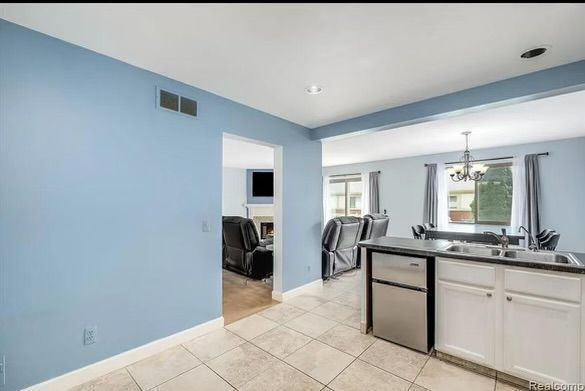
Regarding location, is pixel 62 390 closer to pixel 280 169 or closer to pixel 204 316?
pixel 204 316

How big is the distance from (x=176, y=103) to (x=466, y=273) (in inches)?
124

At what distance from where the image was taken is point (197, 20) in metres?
1.72

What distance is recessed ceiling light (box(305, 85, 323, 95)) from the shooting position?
2758 millimetres

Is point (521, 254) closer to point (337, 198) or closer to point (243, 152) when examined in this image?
point (243, 152)

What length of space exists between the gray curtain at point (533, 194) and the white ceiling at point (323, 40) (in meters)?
4.10

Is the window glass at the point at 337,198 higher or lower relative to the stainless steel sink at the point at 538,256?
higher

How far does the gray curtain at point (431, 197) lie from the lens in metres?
6.63

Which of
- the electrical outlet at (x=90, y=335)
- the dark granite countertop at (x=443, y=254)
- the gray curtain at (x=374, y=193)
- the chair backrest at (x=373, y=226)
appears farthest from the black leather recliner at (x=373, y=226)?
the electrical outlet at (x=90, y=335)

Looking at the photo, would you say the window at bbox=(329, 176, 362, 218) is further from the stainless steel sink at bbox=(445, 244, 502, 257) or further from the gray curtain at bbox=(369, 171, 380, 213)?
the stainless steel sink at bbox=(445, 244, 502, 257)

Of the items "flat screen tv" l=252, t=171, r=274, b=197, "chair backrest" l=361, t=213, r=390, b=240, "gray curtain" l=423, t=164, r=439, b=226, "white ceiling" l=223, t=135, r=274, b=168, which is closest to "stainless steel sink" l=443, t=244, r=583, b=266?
"chair backrest" l=361, t=213, r=390, b=240

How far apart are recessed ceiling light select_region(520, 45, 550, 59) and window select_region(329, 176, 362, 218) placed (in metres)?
6.34

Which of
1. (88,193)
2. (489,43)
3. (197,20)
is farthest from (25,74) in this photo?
(489,43)

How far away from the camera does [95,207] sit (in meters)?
2.07

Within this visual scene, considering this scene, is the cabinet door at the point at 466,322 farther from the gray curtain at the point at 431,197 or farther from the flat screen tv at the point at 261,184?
the flat screen tv at the point at 261,184
